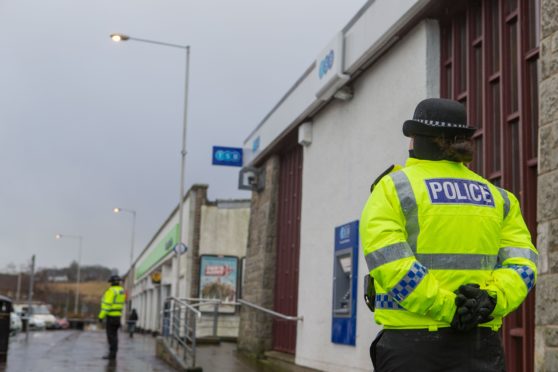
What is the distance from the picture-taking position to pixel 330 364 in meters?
12.2

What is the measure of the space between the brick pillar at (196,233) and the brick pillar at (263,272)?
39.9 ft

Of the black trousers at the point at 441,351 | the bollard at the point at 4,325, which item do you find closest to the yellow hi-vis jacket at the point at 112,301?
the bollard at the point at 4,325

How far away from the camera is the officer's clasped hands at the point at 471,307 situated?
2.94 meters

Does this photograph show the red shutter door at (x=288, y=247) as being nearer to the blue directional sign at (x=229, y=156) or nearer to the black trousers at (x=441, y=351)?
the blue directional sign at (x=229, y=156)

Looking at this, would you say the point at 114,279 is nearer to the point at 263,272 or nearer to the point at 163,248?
the point at 263,272

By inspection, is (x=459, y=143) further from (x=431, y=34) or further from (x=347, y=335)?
(x=347, y=335)

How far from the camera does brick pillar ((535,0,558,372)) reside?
6078mm

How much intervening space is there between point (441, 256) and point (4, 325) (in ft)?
44.9

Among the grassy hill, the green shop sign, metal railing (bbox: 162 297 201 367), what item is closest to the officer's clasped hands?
metal railing (bbox: 162 297 201 367)

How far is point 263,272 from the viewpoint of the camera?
1666 cm

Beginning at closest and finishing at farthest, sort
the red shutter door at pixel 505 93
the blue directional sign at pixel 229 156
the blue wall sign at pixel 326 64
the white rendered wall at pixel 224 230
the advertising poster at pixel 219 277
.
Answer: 1. the red shutter door at pixel 505 93
2. the blue wall sign at pixel 326 64
3. the blue directional sign at pixel 229 156
4. the advertising poster at pixel 219 277
5. the white rendered wall at pixel 224 230

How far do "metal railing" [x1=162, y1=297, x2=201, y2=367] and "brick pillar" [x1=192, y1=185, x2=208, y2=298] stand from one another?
12.6 meters

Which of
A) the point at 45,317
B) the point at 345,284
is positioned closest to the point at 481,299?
the point at 345,284

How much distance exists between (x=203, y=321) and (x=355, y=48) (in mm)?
17996
